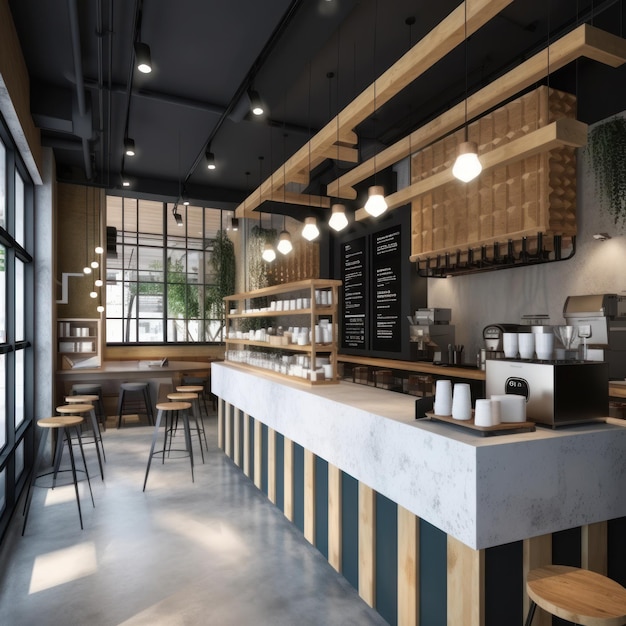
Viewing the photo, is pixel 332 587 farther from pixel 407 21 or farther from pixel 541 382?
pixel 407 21

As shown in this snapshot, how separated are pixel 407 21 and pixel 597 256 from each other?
2.62m

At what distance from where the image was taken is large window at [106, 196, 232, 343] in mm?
10633

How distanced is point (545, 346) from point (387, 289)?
446 cm

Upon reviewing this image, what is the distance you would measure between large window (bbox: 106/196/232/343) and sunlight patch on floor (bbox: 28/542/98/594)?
293 inches

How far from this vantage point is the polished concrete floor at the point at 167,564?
102 inches

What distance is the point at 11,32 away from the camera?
150 inches

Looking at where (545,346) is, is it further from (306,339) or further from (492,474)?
(306,339)

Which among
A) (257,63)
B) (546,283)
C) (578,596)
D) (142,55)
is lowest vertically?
(578,596)

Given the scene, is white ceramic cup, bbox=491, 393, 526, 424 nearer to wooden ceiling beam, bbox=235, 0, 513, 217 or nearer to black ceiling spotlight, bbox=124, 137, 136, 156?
wooden ceiling beam, bbox=235, 0, 513, 217

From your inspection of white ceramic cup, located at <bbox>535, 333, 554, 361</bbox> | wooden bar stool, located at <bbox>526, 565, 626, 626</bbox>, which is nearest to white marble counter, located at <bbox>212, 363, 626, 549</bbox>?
wooden bar stool, located at <bbox>526, 565, 626, 626</bbox>

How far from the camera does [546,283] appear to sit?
4.91m

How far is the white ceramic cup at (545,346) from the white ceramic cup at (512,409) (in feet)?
1.12

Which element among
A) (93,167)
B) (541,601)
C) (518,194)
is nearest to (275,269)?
(93,167)

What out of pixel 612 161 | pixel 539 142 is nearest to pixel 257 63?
pixel 539 142
